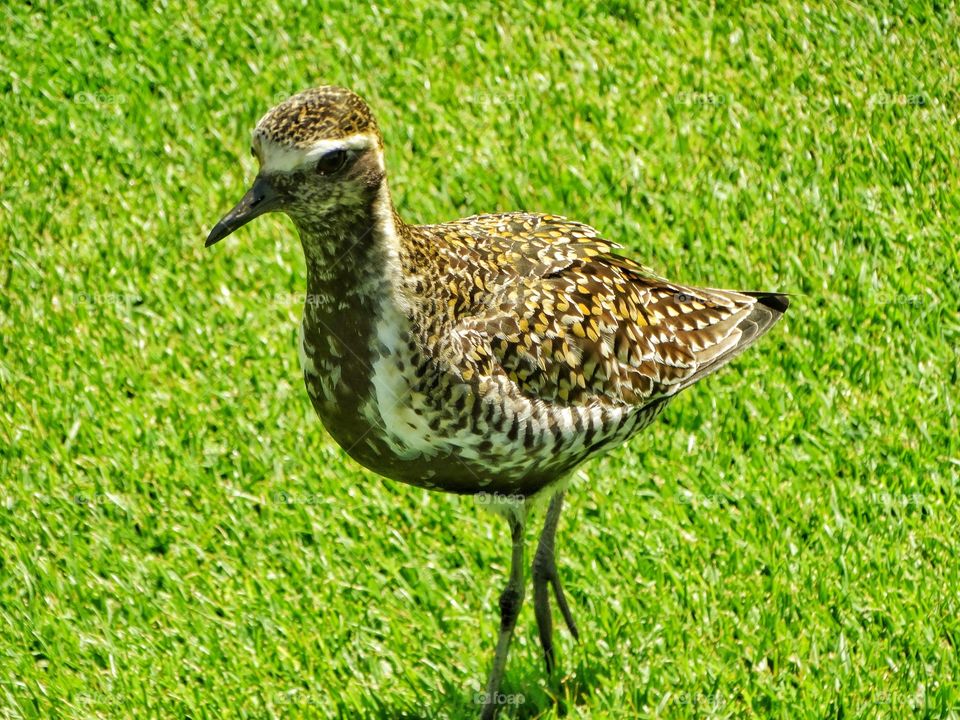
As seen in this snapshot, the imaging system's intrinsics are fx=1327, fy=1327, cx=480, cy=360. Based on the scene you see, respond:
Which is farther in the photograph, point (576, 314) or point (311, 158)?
point (576, 314)

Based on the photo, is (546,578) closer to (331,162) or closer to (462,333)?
(462,333)

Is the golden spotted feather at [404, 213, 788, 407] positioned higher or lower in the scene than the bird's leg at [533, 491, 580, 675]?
higher

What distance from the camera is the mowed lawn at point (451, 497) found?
5816 mm

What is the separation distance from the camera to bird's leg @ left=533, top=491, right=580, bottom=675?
18.9 ft

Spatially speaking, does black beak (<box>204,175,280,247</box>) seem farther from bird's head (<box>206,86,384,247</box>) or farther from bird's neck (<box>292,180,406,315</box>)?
bird's neck (<box>292,180,406,315</box>)

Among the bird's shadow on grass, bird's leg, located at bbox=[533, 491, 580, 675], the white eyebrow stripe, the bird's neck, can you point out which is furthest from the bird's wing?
the bird's shadow on grass

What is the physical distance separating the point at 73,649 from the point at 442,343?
2.43 meters

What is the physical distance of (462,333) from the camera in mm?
4848

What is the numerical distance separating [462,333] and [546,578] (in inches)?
58.4

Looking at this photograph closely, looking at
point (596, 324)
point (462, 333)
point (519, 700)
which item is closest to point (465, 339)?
point (462, 333)

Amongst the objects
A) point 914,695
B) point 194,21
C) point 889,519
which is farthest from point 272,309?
point 914,695

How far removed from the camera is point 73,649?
233 inches

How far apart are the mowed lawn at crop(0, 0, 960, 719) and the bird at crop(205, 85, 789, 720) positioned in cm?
87

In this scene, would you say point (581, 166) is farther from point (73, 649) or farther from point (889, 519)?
point (73, 649)
